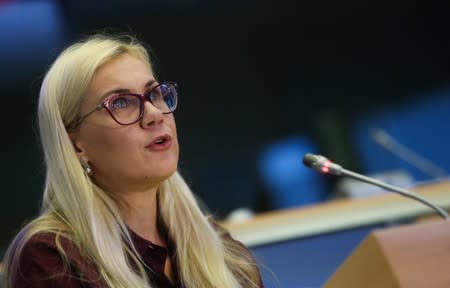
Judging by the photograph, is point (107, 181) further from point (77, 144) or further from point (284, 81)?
point (284, 81)

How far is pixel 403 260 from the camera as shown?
3.47ft

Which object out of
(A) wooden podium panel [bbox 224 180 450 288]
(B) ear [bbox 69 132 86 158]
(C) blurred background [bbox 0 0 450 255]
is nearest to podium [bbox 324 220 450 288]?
(B) ear [bbox 69 132 86 158]

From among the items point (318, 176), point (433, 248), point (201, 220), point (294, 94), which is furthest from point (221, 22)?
point (433, 248)

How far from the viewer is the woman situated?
131 cm

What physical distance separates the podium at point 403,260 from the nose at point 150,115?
548 mm

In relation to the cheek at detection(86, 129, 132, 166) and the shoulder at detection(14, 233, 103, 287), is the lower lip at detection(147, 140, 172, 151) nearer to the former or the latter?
the cheek at detection(86, 129, 132, 166)

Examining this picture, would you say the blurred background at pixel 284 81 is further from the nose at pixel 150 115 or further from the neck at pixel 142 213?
the nose at pixel 150 115

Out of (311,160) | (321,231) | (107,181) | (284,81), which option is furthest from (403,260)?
(284,81)

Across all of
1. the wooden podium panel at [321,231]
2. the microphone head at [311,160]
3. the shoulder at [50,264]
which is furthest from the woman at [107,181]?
the wooden podium panel at [321,231]

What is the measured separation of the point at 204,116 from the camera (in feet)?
16.8

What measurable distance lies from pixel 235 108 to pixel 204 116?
0.28 metres

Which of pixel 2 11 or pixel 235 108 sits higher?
pixel 235 108

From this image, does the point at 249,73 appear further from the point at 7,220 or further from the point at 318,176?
the point at 7,220

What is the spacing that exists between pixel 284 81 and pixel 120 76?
3.96 meters
